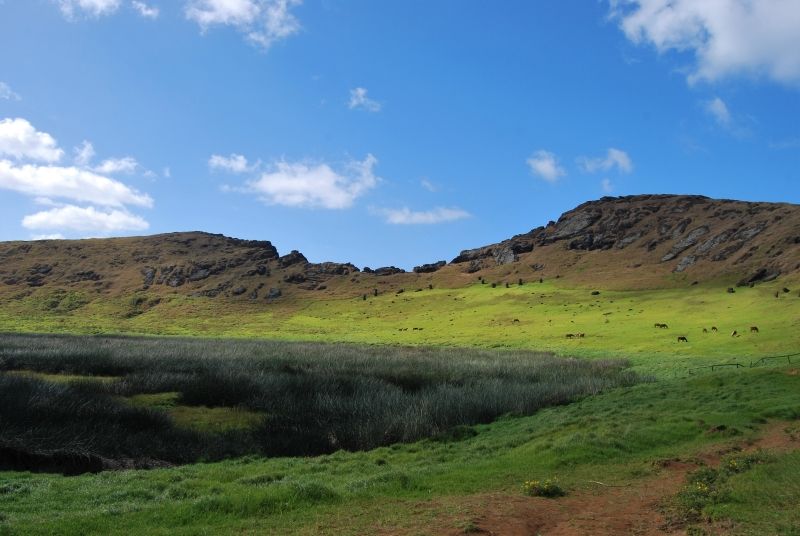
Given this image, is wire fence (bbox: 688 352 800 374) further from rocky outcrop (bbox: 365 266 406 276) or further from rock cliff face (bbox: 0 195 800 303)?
rocky outcrop (bbox: 365 266 406 276)

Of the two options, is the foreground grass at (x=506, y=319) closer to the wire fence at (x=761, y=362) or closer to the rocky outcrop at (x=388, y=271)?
the wire fence at (x=761, y=362)

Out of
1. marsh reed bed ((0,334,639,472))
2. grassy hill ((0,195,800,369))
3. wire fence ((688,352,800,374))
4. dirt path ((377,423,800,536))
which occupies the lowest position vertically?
marsh reed bed ((0,334,639,472))

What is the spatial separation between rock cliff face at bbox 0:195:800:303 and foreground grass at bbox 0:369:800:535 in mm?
91620

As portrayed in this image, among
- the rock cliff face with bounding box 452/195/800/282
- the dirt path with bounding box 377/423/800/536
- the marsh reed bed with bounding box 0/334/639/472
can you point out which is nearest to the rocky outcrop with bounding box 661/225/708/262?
the rock cliff face with bounding box 452/195/800/282

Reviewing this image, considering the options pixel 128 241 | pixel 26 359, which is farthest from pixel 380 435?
pixel 128 241

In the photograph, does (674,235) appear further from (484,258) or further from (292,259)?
(292,259)

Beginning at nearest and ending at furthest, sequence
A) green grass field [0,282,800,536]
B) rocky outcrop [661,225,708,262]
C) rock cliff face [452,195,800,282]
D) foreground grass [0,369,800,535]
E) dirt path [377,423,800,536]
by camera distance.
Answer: dirt path [377,423,800,536] → green grass field [0,282,800,536] → foreground grass [0,369,800,535] → rock cliff face [452,195,800,282] → rocky outcrop [661,225,708,262]

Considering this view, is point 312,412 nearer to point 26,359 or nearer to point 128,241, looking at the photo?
point 26,359

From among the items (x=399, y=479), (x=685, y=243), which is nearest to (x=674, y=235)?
(x=685, y=243)

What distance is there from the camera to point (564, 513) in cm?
1052

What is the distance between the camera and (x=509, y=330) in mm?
72625

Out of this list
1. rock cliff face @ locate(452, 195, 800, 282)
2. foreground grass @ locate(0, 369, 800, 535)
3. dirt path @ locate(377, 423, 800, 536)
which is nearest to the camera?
dirt path @ locate(377, 423, 800, 536)

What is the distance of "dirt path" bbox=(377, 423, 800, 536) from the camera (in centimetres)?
955

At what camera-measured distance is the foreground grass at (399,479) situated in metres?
10.1
